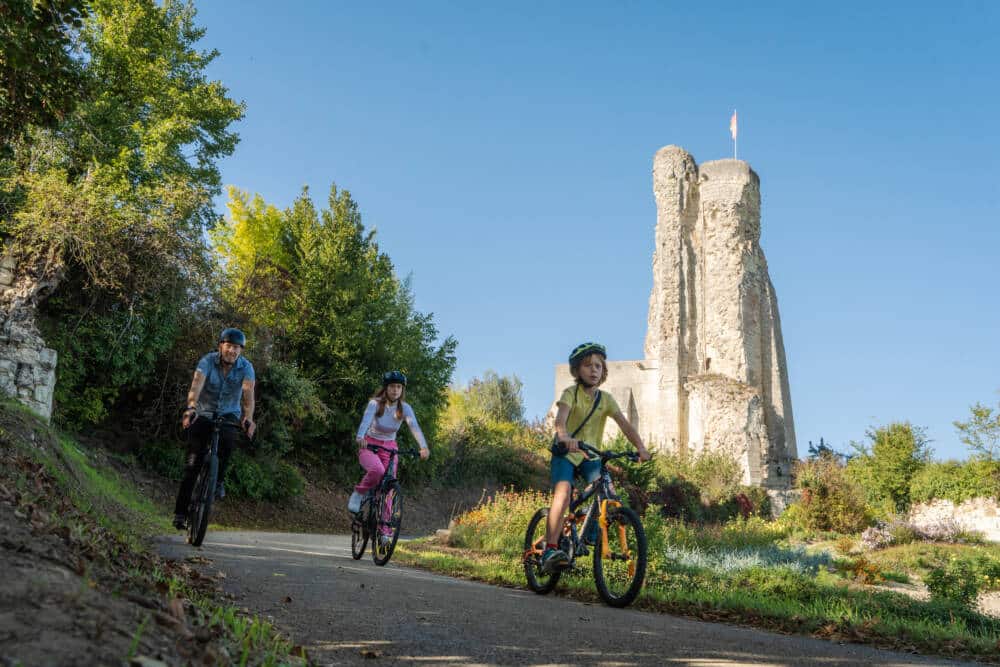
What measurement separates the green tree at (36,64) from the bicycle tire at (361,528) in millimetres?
6227

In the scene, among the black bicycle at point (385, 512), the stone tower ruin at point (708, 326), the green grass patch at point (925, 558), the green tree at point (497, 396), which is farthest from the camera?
the green tree at point (497, 396)

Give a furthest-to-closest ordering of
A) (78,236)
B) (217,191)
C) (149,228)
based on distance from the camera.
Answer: (217,191) < (149,228) < (78,236)

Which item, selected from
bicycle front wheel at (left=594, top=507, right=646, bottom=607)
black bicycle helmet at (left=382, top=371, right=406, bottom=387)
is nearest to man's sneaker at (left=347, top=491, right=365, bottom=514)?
black bicycle helmet at (left=382, top=371, right=406, bottom=387)

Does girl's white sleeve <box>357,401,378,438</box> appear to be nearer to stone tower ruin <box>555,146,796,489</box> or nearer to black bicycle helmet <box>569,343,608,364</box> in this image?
black bicycle helmet <box>569,343,608,364</box>

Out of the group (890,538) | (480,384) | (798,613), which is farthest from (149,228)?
(480,384)

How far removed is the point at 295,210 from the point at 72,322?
11.4 meters

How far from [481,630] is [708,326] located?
35368 mm

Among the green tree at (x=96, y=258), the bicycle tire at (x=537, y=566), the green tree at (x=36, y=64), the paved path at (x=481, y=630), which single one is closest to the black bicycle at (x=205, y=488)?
the paved path at (x=481, y=630)

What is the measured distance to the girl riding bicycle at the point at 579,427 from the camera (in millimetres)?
6512

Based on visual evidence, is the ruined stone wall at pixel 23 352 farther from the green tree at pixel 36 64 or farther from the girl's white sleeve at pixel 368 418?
the girl's white sleeve at pixel 368 418

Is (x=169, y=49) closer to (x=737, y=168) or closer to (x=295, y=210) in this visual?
(x=295, y=210)

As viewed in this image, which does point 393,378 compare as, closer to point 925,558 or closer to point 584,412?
point 584,412

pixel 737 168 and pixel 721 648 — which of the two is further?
pixel 737 168

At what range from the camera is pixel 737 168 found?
38.8m
